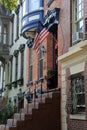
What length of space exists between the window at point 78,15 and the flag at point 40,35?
159 inches

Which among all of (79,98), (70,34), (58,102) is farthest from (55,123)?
(70,34)

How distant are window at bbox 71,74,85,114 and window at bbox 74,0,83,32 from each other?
5.83 feet

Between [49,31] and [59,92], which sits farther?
[49,31]

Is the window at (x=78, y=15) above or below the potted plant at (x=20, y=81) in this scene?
above

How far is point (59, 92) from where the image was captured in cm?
1509

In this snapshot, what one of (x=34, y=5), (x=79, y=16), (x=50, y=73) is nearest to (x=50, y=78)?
(x=50, y=73)

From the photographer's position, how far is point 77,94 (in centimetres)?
1343

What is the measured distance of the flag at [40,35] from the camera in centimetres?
1848

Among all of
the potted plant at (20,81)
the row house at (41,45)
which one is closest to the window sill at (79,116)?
the row house at (41,45)

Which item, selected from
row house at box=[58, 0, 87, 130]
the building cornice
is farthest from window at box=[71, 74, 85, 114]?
the building cornice

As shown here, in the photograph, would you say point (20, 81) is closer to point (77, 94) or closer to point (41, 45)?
point (41, 45)

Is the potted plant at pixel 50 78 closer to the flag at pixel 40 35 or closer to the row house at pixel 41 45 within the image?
the row house at pixel 41 45

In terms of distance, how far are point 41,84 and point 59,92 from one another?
347 cm

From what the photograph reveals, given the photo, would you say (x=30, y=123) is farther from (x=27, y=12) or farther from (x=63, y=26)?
(x=27, y=12)
